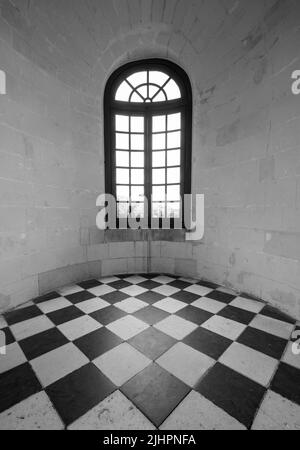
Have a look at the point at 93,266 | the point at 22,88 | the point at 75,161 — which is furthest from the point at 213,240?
the point at 22,88

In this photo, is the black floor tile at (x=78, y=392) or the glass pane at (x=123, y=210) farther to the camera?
the glass pane at (x=123, y=210)

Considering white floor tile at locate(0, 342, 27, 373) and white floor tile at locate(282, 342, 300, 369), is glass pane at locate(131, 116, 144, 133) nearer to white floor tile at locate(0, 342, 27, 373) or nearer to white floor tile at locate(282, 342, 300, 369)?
white floor tile at locate(0, 342, 27, 373)

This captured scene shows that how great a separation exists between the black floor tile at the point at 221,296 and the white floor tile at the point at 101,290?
46.6 inches

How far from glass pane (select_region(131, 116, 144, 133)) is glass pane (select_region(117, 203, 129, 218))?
3.69ft

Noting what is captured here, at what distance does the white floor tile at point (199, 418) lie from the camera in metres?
0.96

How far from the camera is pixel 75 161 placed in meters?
2.73

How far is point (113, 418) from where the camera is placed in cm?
100

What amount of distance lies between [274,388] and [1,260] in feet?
7.65

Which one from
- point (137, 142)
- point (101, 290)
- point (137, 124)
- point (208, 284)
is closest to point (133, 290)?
point (101, 290)

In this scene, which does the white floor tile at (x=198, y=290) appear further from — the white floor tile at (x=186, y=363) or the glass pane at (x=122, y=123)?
the glass pane at (x=122, y=123)

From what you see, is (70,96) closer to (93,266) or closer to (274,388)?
(93,266)

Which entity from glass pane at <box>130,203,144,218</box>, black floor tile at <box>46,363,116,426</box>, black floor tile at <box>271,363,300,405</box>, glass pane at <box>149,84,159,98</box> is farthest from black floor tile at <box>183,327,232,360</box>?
glass pane at <box>149,84,159,98</box>

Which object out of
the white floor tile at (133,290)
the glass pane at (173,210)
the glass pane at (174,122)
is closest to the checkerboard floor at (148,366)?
the white floor tile at (133,290)

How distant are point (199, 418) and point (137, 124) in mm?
3295
